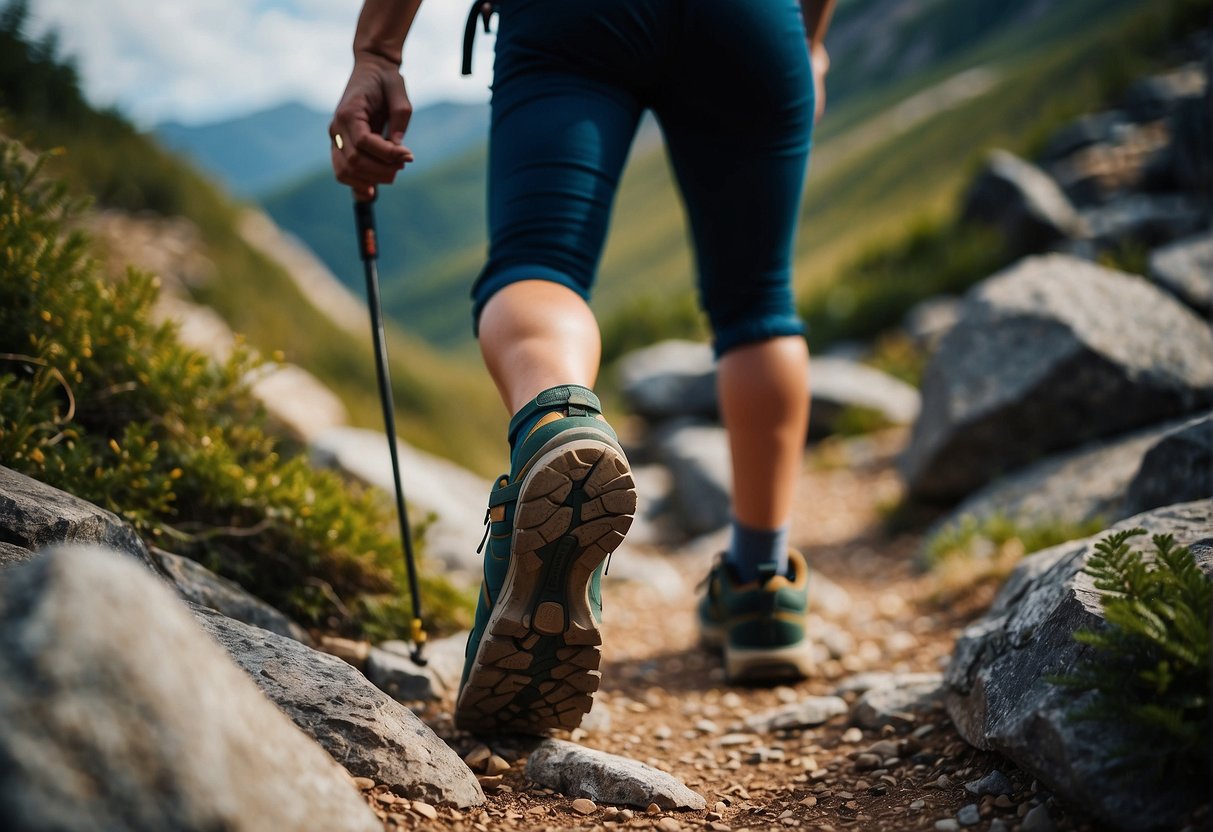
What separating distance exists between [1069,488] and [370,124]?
2663 millimetres

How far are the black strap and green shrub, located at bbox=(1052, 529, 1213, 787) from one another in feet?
4.81

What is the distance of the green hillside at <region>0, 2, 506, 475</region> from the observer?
695 centimetres

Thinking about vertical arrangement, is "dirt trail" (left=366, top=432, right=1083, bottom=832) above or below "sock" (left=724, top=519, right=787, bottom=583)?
below

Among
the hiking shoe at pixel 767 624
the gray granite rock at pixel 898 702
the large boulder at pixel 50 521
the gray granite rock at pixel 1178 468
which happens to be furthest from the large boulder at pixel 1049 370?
the large boulder at pixel 50 521

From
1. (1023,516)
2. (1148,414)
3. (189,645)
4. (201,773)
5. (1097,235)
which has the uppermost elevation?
(1097,235)

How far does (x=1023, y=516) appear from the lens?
312 centimetres

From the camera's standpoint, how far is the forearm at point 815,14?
2297 mm

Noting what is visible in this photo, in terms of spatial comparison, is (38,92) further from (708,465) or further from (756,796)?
(756,796)

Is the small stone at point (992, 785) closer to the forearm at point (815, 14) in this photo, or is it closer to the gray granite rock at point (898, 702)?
the gray granite rock at point (898, 702)

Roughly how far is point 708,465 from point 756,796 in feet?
12.3

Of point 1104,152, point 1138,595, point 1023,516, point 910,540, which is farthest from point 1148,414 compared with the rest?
point 1104,152

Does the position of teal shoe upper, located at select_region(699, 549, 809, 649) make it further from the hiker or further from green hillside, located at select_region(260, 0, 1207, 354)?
green hillside, located at select_region(260, 0, 1207, 354)

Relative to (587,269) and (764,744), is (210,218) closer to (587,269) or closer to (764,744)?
(587,269)

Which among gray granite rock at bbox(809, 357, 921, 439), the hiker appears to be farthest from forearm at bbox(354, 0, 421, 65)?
gray granite rock at bbox(809, 357, 921, 439)
